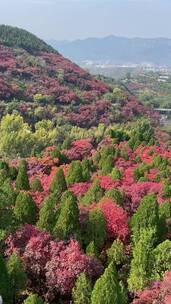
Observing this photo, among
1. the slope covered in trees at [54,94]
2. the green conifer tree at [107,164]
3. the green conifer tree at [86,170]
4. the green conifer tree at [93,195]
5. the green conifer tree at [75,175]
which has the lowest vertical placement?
the slope covered in trees at [54,94]

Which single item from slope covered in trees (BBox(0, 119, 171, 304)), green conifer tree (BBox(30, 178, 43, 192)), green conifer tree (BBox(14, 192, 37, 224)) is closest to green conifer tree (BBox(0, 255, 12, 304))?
slope covered in trees (BBox(0, 119, 171, 304))

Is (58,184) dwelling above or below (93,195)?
above

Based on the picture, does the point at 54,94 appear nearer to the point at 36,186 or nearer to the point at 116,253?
the point at 36,186

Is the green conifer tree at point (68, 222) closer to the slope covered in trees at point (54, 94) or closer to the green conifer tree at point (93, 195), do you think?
the green conifer tree at point (93, 195)

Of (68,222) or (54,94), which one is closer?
(68,222)

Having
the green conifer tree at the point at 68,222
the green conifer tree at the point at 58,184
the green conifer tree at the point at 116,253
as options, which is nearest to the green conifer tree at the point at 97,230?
the green conifer tree at the point at 68,222

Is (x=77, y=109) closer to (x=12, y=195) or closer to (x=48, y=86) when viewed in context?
(x=48, y=86)

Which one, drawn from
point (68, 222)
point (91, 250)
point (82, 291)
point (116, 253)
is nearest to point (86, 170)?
point (68, 222)
